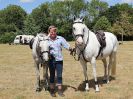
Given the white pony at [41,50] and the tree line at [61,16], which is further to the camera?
the tree line at [61,16]

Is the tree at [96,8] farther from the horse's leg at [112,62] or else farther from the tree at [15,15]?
the horse's leg at [112,62]

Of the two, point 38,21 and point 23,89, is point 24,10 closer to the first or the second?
point 38,21

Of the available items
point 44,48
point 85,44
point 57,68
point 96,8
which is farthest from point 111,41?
point 96,8

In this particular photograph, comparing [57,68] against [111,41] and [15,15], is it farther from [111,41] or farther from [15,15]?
[15,15]

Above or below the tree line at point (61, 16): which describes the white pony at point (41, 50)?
below

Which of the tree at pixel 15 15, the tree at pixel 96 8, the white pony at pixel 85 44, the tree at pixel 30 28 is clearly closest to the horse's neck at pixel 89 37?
the white pony at pixel 85 44

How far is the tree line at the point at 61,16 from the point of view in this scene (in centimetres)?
8362

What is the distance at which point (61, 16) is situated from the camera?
334 feet

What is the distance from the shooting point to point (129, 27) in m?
74.3

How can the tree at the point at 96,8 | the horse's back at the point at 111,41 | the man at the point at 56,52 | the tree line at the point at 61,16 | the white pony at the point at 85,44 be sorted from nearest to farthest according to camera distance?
the white pony at the point at 85,44, the man at the point at 56,52, the horse's back at the point at 111,41, the tree line at the point at 61,16, the tree at the point at 96,8

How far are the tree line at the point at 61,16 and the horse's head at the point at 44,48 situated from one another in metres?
67.4

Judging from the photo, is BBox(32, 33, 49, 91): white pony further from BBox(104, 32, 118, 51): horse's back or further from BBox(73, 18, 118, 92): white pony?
BBox(104, 32, 118, 51): horse's back

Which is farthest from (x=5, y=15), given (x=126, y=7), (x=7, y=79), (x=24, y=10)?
(x=7, y=79)

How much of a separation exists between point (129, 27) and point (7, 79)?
63.4 meters
